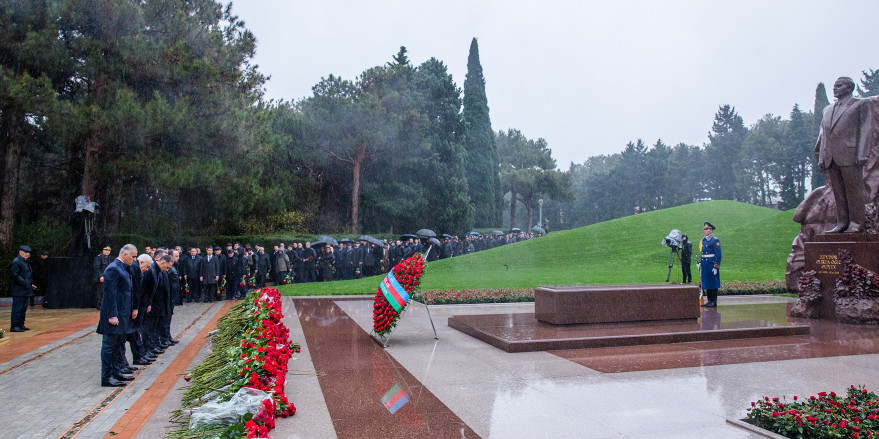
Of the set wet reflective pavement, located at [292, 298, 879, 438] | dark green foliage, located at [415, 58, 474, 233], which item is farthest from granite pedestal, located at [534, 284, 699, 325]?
dark green foliage, located at [415, 58, 474, 233]

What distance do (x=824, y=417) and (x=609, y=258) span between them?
2287cm

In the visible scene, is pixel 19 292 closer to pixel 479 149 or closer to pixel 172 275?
pixel 172 275

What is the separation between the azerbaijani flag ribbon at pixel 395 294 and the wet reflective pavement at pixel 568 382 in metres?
0.64

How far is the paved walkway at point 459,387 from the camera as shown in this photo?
13.8 feet

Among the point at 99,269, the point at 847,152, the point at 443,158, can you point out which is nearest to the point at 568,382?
the point at 847,152

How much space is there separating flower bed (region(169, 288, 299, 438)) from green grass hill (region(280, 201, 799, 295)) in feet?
33.9

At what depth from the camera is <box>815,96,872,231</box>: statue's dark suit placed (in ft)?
31.2

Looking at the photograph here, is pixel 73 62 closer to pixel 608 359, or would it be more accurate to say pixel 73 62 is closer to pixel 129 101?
pixel 129 101

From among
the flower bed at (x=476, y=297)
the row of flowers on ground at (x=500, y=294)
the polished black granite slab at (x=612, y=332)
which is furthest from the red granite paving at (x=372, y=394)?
the flower bed at (x=476, y=297)

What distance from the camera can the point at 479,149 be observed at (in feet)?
148

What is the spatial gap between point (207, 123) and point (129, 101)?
2641 millimetres

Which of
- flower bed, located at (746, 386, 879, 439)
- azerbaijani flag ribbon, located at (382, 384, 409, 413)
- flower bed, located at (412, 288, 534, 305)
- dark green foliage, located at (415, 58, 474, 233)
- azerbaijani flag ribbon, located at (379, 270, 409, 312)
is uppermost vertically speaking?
dark green foliage, located at (415, 58, 474, 233)

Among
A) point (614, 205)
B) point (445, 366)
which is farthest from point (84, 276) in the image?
point (614, 205)

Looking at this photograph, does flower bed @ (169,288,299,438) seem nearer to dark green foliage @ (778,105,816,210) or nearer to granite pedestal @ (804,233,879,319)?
granite pedestal @ (804,233,879,319)
